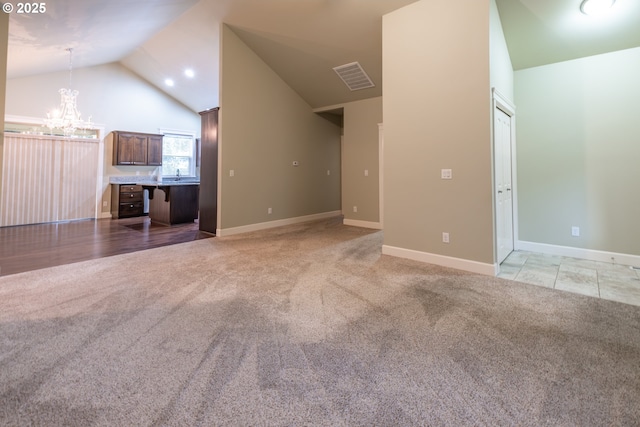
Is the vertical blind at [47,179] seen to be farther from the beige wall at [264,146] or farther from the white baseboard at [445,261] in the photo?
the white baseboard at [445,261]

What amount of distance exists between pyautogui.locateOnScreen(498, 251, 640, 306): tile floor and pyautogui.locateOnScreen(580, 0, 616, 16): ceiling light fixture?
9.39 ft

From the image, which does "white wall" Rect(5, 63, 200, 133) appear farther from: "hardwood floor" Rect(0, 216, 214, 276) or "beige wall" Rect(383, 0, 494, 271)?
"beige wall" Rect(383, 0, 494, 271)

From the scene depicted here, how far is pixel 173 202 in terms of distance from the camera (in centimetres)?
634

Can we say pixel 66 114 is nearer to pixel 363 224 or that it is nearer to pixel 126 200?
pixel 126 200

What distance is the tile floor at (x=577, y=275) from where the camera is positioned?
273 centimetres

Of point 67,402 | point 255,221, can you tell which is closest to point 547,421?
point 67,402

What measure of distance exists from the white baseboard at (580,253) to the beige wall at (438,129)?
1649 millimetres

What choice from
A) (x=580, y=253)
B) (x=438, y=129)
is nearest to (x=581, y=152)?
(x=580, y=253)

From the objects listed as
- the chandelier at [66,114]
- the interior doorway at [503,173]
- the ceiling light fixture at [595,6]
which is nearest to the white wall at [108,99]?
the chandelier at [66,114]

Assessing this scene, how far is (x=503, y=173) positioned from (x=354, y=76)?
10.9 ft

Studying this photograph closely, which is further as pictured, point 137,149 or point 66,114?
point 137,149

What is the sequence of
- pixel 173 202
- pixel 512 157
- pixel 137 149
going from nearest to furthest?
pixel 512 157 < pixel 173 202 < pixel 137 149

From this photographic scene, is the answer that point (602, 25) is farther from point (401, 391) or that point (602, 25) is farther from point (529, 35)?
Answer: point (401, 391)

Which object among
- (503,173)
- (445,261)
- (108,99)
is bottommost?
(445,261)
